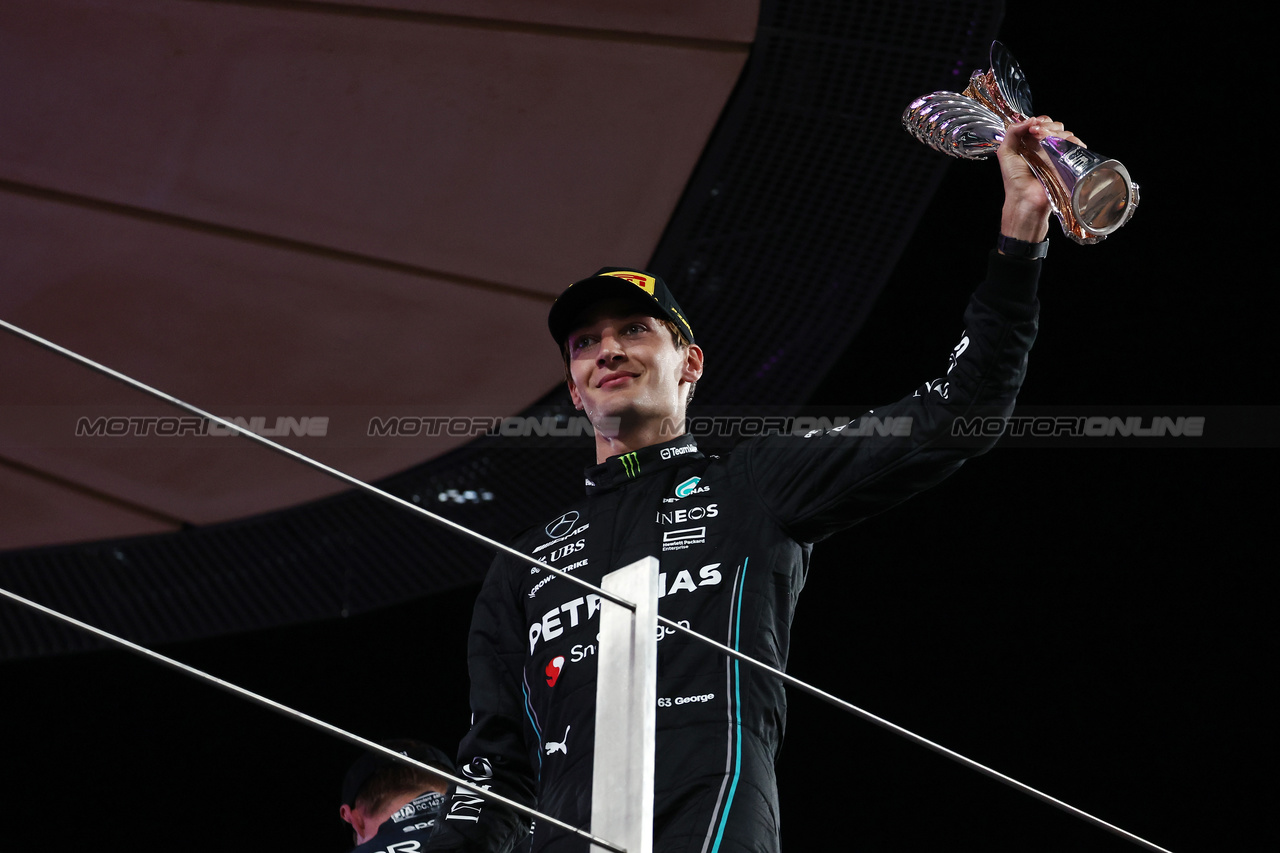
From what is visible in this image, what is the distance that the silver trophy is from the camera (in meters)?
1.28

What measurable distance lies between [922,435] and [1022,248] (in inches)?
8.1

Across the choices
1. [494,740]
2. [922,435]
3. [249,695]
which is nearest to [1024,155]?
[922,435]

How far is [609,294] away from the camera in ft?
5.44

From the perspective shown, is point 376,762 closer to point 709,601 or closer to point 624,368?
point 624,368

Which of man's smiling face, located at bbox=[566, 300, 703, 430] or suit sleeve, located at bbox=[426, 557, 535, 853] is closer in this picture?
suit sleeve, located at bbox=[426, 557, 535, 853]

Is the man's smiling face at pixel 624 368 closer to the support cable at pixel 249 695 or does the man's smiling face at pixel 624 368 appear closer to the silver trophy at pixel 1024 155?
the silver trophy at pixel 1024 155

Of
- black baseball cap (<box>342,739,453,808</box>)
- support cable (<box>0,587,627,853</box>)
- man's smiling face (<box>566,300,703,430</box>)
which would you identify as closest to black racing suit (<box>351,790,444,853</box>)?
black baseball cap (<box>342,739,453,808</box>)

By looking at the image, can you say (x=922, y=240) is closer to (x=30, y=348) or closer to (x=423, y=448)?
(x=423, y=448)

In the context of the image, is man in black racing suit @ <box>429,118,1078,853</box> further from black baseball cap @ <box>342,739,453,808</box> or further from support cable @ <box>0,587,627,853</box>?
black baseball cap @ <box>342,739,453,808</box>

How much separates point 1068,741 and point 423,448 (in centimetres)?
194

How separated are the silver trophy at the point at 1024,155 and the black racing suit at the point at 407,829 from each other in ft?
4.14

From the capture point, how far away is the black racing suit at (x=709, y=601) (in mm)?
1226

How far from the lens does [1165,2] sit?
10.1 feet

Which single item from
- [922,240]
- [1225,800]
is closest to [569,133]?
[922,240]
